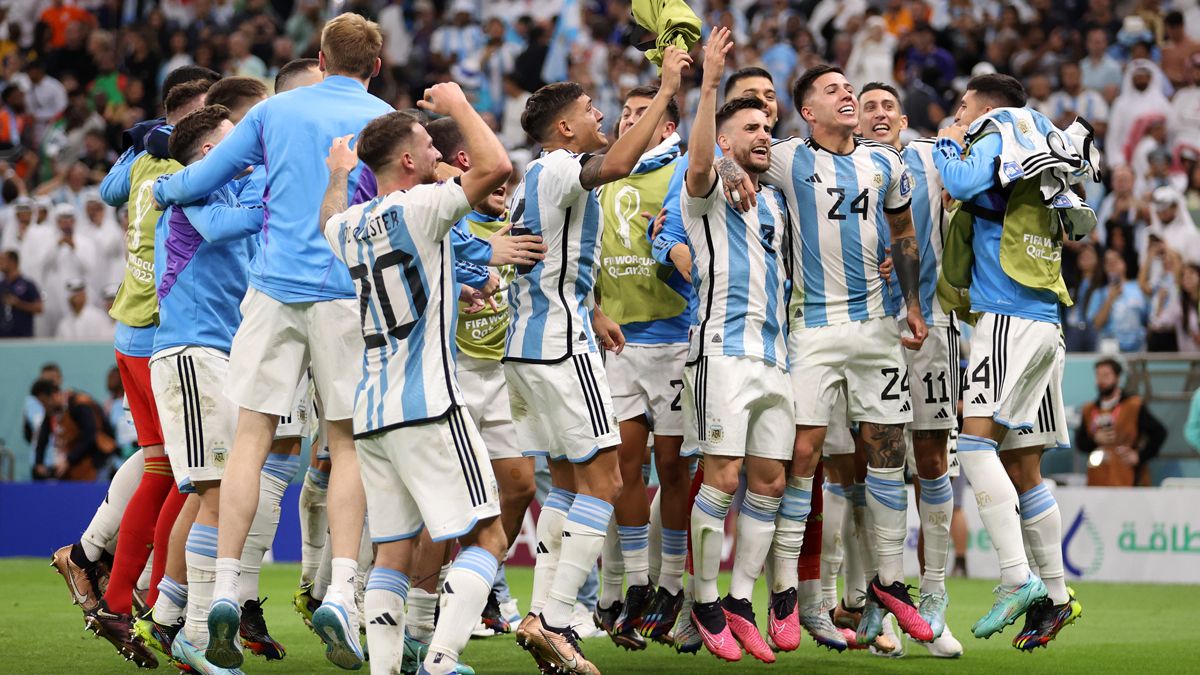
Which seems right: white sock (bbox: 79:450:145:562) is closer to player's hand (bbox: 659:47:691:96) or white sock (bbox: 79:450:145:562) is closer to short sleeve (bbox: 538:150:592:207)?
short sleeve (bbox: 538:150:592:207)

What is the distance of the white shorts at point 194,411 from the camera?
7305 millimetres

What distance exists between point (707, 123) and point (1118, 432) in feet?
27.4

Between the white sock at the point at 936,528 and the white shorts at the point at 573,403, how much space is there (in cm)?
223

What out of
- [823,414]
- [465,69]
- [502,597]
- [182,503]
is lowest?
[502,597]

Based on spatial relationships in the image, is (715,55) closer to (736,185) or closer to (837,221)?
(736,185)

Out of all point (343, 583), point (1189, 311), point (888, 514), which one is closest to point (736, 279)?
point (888, 514)

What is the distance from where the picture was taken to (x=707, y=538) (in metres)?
7.68

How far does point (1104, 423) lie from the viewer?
14.1 m

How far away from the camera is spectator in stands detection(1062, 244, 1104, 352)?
15227 millimetres

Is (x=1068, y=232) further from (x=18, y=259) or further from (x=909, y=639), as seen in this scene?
(x=18, y=259)

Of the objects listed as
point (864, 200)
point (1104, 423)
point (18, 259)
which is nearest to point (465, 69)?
point (18, 259)

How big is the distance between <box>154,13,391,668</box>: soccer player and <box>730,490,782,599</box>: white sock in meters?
2.03

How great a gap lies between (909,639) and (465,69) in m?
13.7

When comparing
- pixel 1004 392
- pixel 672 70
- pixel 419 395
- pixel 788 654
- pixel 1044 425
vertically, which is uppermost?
pixel 672 70
